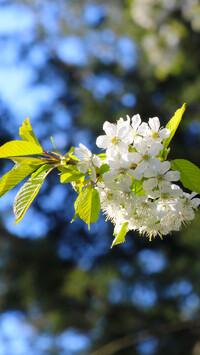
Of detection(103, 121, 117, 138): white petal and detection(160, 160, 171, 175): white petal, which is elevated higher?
detection(103, 121, 117, 138): white petal

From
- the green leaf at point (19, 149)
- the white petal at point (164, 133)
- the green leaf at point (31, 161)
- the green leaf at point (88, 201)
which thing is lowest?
the green leaf at point (88, 201)

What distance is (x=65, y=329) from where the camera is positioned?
16.8 ft

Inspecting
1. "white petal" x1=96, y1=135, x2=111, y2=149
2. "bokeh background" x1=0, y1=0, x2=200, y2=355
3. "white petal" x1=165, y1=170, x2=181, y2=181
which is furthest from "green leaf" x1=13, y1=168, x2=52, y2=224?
"bokeh background" x1=0, y1=0, x2=200, y2=355

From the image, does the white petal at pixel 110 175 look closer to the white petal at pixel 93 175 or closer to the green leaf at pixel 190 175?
the white petal at pixel 93 175

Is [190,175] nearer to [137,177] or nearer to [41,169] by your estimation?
[137,177]

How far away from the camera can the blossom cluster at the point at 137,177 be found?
742 mm

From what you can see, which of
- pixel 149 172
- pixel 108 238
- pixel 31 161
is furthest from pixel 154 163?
pixel 108 238

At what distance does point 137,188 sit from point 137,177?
0.05 meters

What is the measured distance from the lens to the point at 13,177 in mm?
787

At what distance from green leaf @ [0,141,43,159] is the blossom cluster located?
0.08 m

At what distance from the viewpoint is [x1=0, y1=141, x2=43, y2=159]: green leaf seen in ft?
2.52

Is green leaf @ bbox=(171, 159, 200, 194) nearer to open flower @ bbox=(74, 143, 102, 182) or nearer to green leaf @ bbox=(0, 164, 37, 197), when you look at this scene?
open flower @ bbox=(74, 143, 102, 182)

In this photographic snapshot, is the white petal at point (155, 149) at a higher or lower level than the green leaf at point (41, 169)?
lower

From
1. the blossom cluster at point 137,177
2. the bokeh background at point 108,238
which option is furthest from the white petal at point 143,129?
the bokeh background at point 108,238
